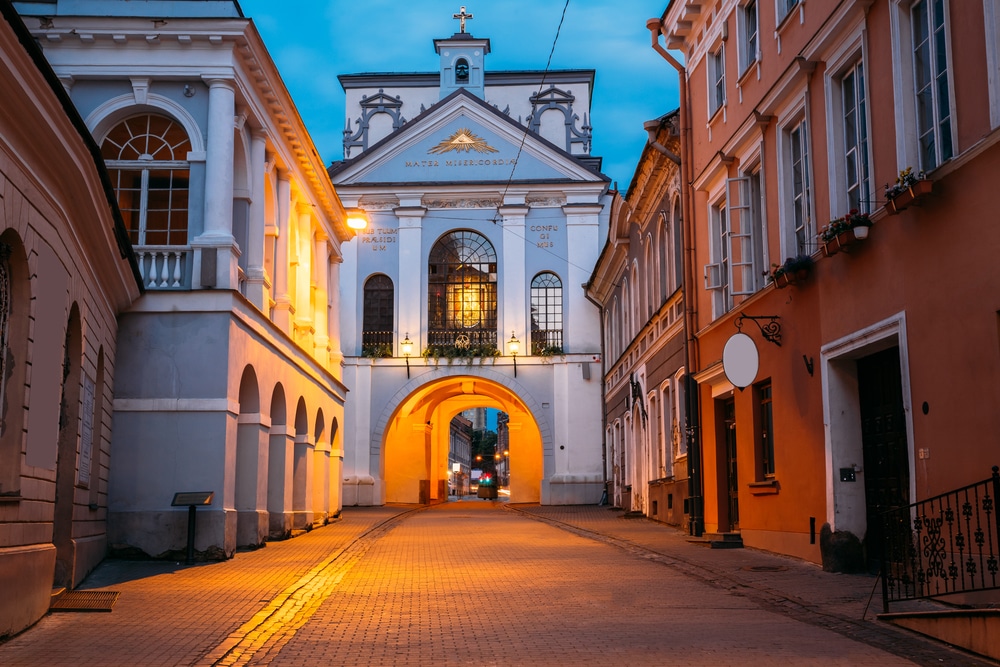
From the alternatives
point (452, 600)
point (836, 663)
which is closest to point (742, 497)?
point (452, 600)

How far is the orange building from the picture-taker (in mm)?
9766

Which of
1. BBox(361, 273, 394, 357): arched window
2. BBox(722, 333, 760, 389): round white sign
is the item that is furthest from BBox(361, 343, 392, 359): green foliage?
BBox(722, 333, 760, 389): round white sign

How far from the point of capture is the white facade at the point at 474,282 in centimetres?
3959

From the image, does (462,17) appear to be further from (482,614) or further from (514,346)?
(482,614)

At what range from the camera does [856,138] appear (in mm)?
13055

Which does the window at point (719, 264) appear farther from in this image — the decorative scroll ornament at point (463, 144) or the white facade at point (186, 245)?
the decorative scroll ornament at point (463, 144)

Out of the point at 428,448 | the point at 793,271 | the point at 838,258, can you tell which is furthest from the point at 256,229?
the point at 428,448

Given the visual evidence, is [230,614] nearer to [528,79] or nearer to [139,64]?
[139,64]

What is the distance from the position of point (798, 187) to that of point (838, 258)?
2.57 metres

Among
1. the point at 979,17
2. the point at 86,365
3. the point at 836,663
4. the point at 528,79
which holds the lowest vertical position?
the point at 836,663

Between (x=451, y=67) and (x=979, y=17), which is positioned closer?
(x=979, y=17)

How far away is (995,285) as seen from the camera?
9109 mm

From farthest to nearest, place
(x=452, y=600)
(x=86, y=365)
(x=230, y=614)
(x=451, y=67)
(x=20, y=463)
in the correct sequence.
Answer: (x=451, y=67) → (x=86, y=365) → (x=452, y=600) → (x=230, y=614) → (x=20, y=463)

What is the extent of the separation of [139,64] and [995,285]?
44.9 feet
